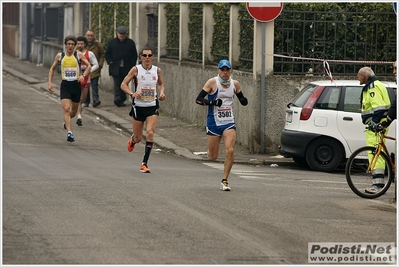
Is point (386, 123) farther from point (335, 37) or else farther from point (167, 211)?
point (335, 37)

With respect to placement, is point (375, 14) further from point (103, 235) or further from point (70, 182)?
point (103, 235)

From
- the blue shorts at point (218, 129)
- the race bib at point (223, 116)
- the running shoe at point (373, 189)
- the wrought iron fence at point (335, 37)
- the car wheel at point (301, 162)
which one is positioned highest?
the wrought iron fence at point (335, 37)

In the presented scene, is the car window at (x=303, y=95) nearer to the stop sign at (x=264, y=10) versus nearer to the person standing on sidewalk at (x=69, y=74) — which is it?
the stop sign at (x=264, y=10)

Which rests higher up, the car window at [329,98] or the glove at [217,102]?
the glove at [217,102]

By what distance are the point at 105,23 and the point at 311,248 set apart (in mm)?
22856

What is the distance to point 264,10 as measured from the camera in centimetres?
1745

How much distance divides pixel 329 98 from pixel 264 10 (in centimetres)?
230

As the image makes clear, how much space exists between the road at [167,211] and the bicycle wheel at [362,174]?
134 mm

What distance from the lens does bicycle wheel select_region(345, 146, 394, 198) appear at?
1227cm

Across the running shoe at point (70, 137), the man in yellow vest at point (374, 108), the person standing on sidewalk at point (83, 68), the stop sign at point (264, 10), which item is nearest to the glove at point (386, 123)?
the man in yellow vest at point (374, 108)

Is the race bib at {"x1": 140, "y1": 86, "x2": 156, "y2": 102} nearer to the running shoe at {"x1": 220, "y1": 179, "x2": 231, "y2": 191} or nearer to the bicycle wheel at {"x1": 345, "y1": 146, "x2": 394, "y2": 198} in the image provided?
the running shoe at {"x1": 220, "y1": 179, "x2": 231, "y2": 191}

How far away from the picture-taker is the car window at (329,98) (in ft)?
52.6

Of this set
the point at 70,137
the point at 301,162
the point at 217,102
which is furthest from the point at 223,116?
the point at 70,137

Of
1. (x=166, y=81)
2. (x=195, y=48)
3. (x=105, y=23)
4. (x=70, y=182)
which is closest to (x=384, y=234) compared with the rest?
(x=70, y=182)
